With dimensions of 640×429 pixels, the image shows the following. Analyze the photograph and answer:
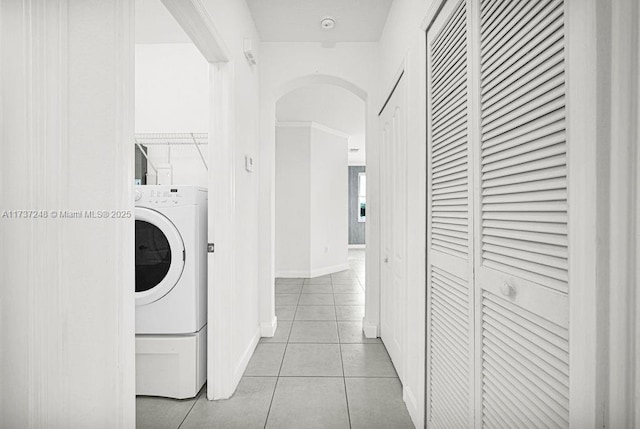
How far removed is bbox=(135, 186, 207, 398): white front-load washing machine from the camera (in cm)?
184

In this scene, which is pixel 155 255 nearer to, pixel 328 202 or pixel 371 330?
pixel 371 330

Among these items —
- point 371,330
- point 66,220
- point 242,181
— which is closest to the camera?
point 66,220

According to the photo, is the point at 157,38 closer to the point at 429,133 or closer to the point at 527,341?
the point at 429,133

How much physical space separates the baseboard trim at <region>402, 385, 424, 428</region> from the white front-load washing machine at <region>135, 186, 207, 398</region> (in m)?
1.20

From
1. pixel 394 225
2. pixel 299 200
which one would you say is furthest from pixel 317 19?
pixel 299 200

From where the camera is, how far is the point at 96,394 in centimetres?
79

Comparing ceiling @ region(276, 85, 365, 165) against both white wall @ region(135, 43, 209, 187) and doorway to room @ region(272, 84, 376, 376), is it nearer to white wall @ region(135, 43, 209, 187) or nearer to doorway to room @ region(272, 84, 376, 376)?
doorway to room @ region(272, 84, 376, 376)

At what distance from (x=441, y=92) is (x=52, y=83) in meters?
1.33

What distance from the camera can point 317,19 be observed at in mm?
2535

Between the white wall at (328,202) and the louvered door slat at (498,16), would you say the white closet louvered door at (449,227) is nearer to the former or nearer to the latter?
the louvered door slat at (498,16)

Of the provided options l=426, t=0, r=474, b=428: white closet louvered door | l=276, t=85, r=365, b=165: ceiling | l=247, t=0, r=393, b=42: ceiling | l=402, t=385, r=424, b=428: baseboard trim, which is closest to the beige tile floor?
l=402, t=385, r=424, b=428: baseboard trim

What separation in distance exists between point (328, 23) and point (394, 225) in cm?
168

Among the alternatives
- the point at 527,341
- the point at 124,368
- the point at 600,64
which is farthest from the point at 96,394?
the point at 600,64

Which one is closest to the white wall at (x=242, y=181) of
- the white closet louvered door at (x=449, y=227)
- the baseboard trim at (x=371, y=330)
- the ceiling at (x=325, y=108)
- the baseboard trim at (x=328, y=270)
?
the baseboard trim at (x=371, y=330)
